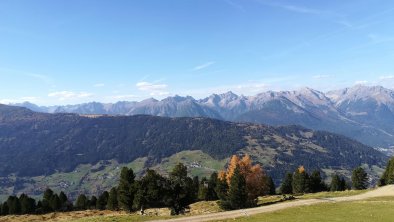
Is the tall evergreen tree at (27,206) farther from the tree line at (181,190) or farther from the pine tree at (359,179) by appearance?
the pine tree at (359,179)

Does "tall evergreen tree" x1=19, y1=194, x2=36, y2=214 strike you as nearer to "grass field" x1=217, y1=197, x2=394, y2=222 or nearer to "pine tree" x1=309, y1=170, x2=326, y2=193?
"pine tree" x1=309, y1=170, x2=326, y2=193

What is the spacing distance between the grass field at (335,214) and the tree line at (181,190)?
30.4 meters

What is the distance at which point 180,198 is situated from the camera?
3686 inches

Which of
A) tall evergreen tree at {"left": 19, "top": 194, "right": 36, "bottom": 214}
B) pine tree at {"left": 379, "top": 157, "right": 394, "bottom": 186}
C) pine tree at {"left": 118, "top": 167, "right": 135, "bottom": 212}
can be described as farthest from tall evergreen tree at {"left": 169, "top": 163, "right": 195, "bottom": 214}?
pine tree at {"left": 379, "top": 157, "right": 394, "bottom": 186}

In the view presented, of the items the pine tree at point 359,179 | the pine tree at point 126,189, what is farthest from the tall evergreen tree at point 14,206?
the pine tree at point 359,179

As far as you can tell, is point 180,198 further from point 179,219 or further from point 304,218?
point 304,218

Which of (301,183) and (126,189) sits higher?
(126,189)

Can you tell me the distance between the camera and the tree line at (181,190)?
91688mm

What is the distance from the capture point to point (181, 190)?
94.4m

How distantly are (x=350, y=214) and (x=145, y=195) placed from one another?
5257 cm

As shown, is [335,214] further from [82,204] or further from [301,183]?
[82,204]

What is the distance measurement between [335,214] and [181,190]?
47.1 m

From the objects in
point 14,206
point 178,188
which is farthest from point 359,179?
point 14,206

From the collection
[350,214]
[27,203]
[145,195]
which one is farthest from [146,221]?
[27,203]
